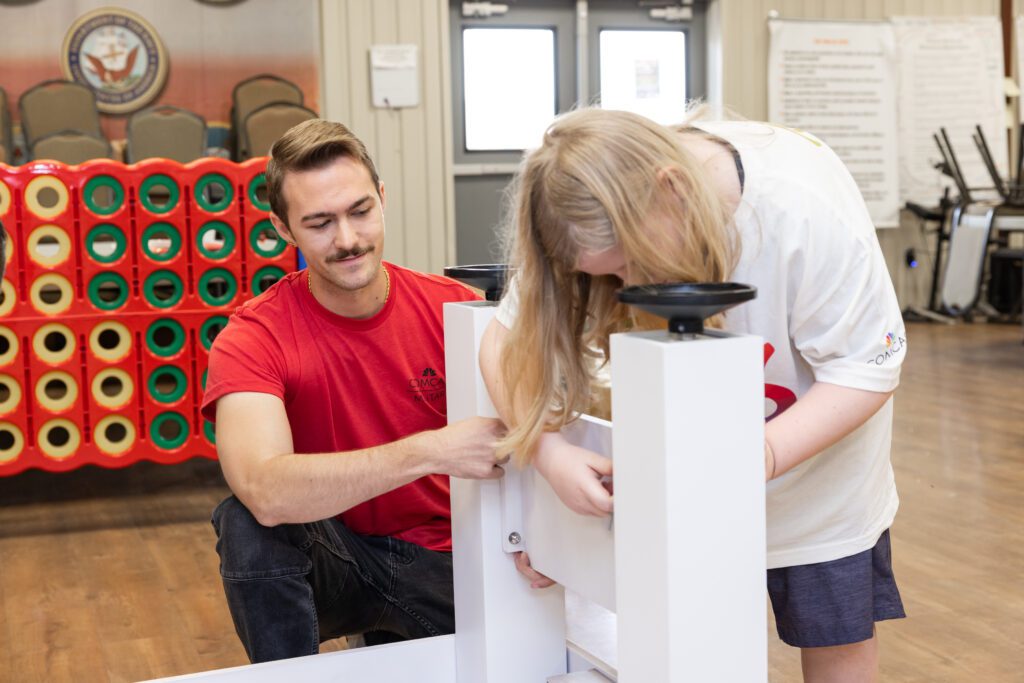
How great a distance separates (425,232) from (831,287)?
18.7 ft

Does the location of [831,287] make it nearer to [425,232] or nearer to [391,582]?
[391,582]

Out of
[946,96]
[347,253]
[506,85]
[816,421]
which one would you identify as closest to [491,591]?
[816,421]

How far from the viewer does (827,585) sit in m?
1.34

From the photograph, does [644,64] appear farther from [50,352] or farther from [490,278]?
[490,278]

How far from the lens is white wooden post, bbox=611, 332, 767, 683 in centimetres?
80

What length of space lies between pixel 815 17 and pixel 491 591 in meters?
7.27

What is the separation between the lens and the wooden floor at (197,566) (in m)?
2.31

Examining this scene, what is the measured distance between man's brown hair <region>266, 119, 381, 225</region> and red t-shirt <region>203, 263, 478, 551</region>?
15 cm

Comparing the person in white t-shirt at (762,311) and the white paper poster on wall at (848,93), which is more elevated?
the white paper poster on wall at (848,93)

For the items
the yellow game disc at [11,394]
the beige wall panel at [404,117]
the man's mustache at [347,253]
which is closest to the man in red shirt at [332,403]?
the man's mustache at [347,253]

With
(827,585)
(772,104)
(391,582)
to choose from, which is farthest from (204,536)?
(772,104)

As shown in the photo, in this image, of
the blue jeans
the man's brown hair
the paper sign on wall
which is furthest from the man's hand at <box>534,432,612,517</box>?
the paper sign on wall

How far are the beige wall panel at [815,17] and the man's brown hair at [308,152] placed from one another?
18.9 ft

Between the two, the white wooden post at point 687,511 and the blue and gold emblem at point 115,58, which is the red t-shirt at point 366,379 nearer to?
the white wooden post at point 687,511
